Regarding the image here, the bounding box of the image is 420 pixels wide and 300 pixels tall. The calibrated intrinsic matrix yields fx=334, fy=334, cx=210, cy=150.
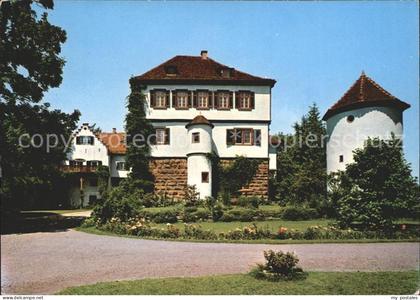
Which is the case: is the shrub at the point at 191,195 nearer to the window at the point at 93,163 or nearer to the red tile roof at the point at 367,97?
the window at the point at 93,163

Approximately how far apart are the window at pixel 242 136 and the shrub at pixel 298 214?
991cm

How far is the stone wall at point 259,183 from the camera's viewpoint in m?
25.5

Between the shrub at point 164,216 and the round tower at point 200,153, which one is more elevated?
the round tower at point 200,153

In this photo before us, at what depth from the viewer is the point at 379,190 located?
13906 mm

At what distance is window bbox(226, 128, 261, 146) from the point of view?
25969 mm

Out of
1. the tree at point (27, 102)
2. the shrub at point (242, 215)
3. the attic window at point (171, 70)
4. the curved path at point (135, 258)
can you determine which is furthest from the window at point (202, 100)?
the curved path at point (135, 258)

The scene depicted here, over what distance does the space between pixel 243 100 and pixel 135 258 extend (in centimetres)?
1827

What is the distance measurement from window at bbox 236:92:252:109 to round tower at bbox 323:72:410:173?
6683 millimetres

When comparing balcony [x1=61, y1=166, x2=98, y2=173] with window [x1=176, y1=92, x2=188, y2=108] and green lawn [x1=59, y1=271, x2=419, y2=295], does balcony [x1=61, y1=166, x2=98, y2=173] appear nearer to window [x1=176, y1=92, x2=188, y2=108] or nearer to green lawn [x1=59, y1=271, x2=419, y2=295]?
green lawn [x1=59, y1=271, x2=419, y2=295]

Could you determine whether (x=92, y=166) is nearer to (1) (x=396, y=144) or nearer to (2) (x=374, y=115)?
(1) (x=396, y=144)

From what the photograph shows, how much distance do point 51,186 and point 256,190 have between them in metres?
16.8

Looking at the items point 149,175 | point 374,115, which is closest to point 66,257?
point 149,175

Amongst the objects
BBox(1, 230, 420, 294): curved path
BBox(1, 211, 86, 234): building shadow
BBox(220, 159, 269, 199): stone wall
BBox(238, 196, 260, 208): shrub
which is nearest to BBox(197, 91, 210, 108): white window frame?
BBox(220, 159, 269, 199): stone wall

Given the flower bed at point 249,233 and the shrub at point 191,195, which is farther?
the shrub at point 191,195
